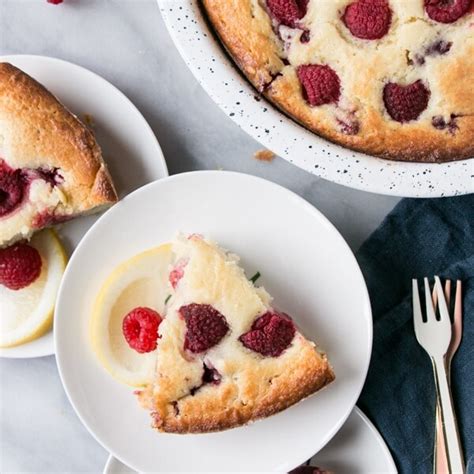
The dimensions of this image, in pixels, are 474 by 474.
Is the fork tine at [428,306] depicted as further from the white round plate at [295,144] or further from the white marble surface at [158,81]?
the white round plate at [295,144]

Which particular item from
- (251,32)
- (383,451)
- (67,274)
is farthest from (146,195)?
(383,451)

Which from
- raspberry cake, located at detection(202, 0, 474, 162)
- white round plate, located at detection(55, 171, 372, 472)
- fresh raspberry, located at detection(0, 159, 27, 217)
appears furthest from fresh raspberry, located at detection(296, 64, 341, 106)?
fresh raspberry, located at detection(0, 159, 27, 217)

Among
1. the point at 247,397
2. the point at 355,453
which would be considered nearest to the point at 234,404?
the point at 247,397

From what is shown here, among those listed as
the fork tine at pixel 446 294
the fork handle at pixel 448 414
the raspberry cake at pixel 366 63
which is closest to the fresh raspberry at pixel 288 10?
the raspberry cake at pixel 366 63

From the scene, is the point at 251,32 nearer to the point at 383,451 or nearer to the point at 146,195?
the point at 146,195

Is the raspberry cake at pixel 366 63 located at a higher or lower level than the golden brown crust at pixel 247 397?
higher

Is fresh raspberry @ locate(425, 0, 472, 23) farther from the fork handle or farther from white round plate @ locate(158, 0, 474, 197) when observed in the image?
the fork handle
